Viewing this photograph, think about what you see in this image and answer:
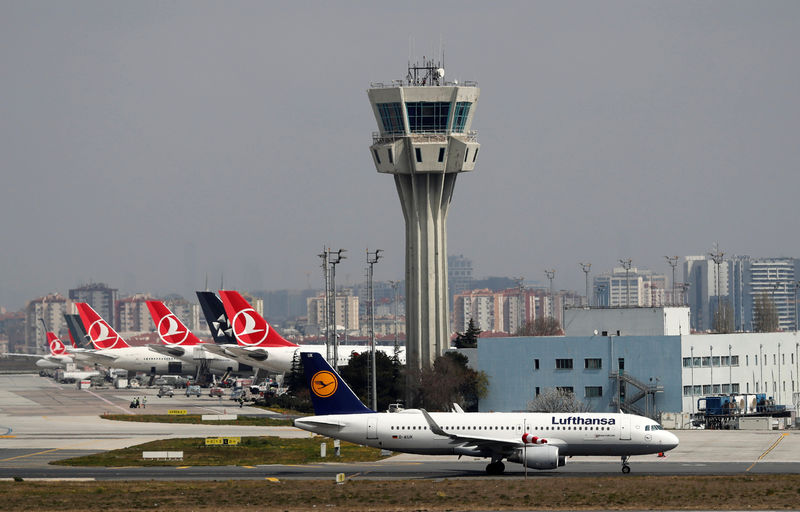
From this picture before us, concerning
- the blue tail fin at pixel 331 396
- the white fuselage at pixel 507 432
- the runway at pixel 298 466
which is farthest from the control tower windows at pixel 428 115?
the white fuselage at pixel 507 432

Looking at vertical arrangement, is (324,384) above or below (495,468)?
above

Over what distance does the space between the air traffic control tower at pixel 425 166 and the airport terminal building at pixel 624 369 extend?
19.3 metres

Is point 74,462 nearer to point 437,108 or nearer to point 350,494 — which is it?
point 350,494

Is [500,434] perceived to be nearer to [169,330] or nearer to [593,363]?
[593,363]

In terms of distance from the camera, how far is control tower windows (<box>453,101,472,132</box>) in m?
146

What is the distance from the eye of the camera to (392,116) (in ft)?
478

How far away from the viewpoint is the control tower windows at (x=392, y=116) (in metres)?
145

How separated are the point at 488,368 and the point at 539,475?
2464 inches

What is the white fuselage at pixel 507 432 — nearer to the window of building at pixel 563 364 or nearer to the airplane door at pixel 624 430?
the airplane door at pixel 624 430

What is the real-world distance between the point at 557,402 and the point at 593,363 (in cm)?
674

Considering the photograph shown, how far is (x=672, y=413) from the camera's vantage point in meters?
122

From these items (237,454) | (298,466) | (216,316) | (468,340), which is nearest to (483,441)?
(298,466)

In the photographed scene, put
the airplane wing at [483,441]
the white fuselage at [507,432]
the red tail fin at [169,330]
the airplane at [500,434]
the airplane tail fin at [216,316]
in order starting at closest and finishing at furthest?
the airplane wing at [483,441] → the airplane at [500,434] → the white fuselage at [507,432] → the airplane tail fin at [216,316] → the red tail fin at [169,330]

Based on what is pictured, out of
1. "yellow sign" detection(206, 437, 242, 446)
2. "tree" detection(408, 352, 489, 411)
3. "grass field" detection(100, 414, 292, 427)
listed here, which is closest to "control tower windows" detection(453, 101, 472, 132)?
"tree" detection(408, 352, 489, 411)
